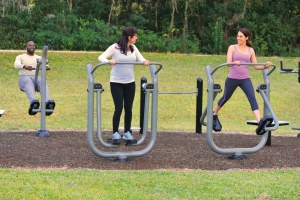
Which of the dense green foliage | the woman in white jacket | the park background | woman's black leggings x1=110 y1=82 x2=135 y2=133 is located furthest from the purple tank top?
the dense green foliage

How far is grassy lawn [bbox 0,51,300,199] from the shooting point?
6668mm

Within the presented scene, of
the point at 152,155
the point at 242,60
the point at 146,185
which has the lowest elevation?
the point at 152,155

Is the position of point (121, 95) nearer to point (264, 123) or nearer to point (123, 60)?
point (123, 60)

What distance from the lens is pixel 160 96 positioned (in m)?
21.0

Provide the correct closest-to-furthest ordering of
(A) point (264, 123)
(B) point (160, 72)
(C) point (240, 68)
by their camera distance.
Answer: (A) point (264, 123) < (C) point (240, 68) < (B) point (160, 72)

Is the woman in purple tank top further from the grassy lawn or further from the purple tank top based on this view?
the grassy lawn

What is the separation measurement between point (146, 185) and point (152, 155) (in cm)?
206

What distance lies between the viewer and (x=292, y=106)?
20391mm

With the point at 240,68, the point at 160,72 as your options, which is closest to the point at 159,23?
the point at 160,72

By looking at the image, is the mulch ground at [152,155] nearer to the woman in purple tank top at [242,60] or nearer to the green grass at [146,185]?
the green grass at [146,185]

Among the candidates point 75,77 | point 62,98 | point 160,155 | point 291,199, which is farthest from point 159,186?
→ point 75,77

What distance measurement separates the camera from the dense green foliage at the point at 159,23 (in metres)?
29.8

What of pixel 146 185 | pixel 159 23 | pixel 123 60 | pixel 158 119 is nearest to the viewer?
pixel 146 185

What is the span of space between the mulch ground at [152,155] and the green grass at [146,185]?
1.90ft
